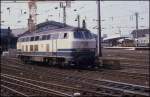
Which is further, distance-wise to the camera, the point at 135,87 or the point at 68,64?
the point at 68,64

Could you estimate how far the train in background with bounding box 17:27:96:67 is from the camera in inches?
992

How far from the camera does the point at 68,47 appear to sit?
2547 cm

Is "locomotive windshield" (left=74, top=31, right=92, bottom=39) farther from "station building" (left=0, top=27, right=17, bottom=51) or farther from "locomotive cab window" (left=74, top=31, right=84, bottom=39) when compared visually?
"station building" (left=0, top=27, right=17, bottom=51)

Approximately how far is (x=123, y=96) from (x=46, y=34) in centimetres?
1629

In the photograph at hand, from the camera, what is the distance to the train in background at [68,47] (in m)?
25.2

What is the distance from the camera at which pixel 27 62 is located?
3506 cm

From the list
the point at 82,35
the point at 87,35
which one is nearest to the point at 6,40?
the point at 87,35

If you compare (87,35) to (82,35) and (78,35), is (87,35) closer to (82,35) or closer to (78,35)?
(82,35)

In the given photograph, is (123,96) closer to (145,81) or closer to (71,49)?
(145,81)

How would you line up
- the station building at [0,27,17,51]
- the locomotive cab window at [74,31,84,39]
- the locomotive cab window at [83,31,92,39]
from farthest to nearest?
the station building at [0,27,17,51] < the locomotive cab window at [83,31,92,39] < the locomotive cab window at [74,31,84,39]

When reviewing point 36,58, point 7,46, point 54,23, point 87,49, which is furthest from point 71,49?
point 54,23

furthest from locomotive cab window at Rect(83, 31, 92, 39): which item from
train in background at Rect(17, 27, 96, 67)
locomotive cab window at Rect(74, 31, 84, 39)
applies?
locomotive cab window at Rect(74, 31, 84, 39)

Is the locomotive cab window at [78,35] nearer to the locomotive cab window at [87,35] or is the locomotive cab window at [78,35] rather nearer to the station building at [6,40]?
the locomotive cab window at [87,35]

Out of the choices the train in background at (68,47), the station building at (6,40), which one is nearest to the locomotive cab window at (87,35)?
the train in background at (68,47)
